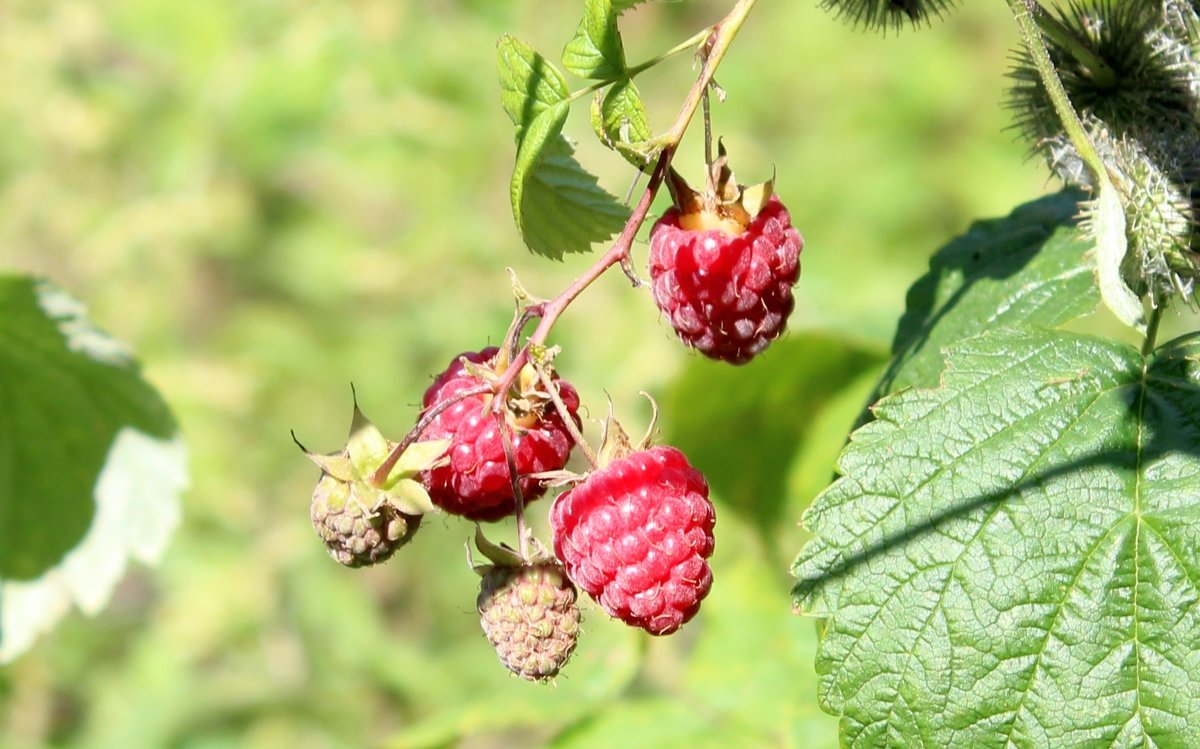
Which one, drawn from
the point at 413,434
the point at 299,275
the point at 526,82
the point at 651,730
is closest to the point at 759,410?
the point at 651,730

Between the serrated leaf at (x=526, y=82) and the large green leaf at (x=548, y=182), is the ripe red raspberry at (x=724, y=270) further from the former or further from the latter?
the serrated leaf at (x=526, y=82)

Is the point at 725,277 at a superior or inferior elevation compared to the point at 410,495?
superior

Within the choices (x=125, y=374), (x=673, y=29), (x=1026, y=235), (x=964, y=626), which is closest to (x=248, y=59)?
(x=125, y=374)

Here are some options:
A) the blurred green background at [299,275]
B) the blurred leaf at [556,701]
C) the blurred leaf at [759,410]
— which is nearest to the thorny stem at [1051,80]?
the blurred leaf at [556,701]

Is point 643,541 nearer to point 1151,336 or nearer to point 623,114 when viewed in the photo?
point 623,114

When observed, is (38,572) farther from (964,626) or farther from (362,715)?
(964,626)
